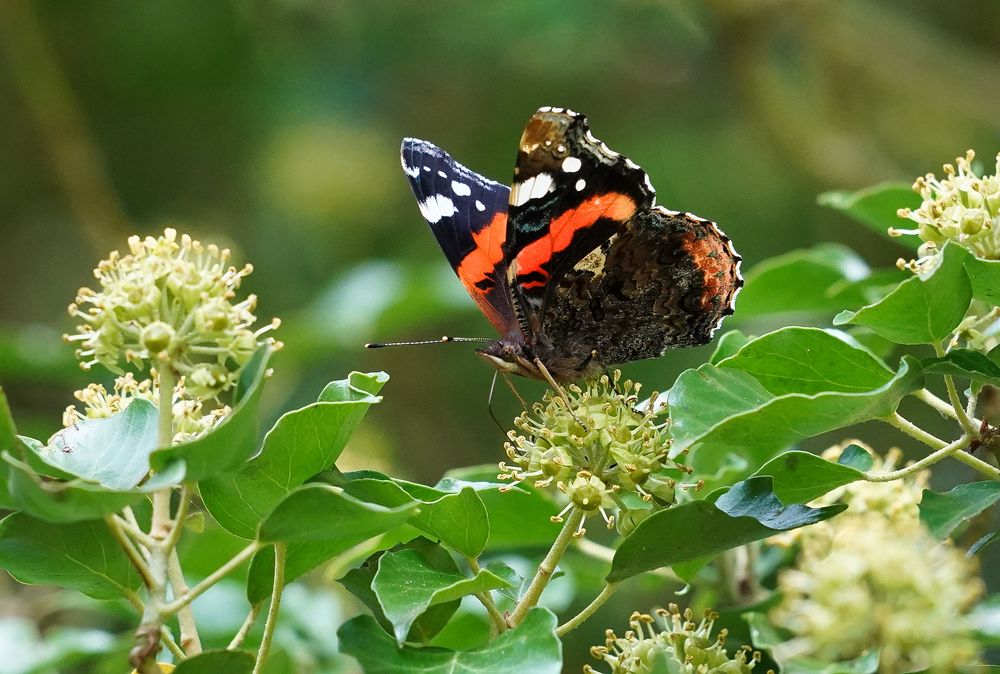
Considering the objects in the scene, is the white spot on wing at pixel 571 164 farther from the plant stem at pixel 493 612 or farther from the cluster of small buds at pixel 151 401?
the plant stem at pixel 493 612

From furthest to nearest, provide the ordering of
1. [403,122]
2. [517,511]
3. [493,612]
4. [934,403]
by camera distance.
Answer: [403,122]
[517,511]
[934,403]
[493,612]

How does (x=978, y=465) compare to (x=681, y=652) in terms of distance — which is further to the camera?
(x=681, y=652)

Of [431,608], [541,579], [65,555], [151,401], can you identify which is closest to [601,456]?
[541,579]

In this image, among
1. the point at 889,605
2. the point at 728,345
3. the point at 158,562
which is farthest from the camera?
the point at 728,345

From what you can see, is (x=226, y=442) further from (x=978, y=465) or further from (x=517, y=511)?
(x=978, y=465)

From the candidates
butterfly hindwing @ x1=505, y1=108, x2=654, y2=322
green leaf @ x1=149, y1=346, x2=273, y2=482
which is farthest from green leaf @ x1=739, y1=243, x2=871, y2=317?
green leaf @ x1=149, y1=346, x2=273, y2=482

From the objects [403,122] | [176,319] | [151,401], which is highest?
[403,122]
